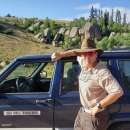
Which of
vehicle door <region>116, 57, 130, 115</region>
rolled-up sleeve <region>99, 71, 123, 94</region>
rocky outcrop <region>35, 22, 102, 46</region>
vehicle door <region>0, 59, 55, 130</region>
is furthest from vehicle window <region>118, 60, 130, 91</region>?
rocky outcrop <region>35, 22, 102, 46</region>

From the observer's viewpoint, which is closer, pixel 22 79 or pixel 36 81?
pixel 22 79

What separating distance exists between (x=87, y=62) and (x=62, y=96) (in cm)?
92

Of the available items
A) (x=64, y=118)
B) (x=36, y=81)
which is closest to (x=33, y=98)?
(x=64, y=118)

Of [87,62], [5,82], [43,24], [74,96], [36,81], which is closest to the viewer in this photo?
[87,62]

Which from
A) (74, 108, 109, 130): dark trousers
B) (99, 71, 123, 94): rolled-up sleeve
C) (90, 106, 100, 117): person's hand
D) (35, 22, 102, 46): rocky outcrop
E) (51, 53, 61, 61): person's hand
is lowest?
(74, 108, 109, 130): dark trousers

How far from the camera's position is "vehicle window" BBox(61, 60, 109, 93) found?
3670 mm

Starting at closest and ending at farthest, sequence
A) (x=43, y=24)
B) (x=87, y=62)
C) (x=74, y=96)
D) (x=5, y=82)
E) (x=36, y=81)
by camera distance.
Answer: (x=87, y=62) → (x=74, y=96) → (x=5, y=82) → (x=36, y=81) → (x=43, y=24)

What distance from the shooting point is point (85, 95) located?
292 cm

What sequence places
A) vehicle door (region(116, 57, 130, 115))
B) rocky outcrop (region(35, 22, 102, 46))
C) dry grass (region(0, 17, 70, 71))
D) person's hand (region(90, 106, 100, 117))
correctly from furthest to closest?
1. rocky outcrop (region(35, 22, 102, 46))
2. dry grass (region(0, 17, 70, 71))
3. vehicle door (region(116, 57, 130, 115))
4. person's hand (region(90, 106, 100, 117))

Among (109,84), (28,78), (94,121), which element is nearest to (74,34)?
(28,78)

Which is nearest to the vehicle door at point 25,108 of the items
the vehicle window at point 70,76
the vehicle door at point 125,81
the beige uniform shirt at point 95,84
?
the vehicle window at point 70,76

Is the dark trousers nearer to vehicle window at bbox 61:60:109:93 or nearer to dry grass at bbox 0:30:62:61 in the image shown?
vehicle window at bbox 61:60:109:93

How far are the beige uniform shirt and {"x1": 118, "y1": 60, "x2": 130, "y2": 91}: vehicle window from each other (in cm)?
80

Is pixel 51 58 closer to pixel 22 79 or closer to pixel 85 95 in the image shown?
pixel 22 79
